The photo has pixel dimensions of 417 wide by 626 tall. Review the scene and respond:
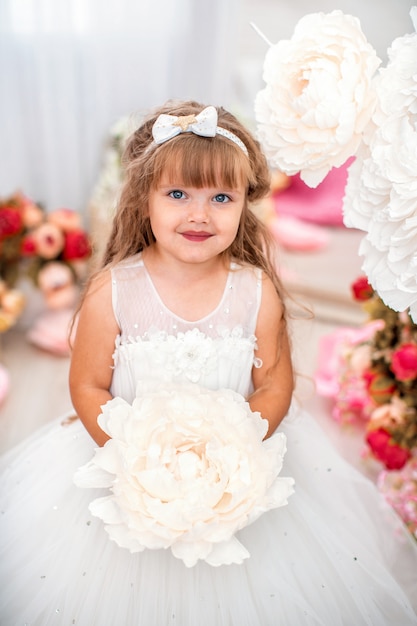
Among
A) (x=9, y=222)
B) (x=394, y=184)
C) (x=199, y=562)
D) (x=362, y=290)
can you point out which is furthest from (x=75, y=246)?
(x=394, y=184)

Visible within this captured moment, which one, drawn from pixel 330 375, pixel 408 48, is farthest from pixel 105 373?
pixel 330 375

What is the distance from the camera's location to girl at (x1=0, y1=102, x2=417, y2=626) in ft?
3.54

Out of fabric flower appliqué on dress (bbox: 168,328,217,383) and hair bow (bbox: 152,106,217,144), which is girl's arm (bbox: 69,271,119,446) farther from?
hair bow (bbox: 152,106,217,144)

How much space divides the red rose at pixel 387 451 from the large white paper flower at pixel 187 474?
31.2 inches

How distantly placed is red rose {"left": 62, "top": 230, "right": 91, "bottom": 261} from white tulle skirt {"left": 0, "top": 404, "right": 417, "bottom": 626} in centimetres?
111

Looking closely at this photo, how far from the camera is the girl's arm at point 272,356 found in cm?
127

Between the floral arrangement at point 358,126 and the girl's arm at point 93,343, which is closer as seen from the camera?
the floral arrangement at point 358,126

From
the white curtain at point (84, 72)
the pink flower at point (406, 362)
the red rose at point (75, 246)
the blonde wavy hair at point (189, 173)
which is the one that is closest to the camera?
the blonde wavy hair at point (189, 173)

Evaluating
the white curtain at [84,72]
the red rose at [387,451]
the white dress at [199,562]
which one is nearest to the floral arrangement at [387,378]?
the red rose at [387,451]

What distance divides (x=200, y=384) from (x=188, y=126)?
0.48 m

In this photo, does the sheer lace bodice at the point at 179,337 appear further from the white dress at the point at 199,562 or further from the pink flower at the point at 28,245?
the pink flower at the point at 28,245

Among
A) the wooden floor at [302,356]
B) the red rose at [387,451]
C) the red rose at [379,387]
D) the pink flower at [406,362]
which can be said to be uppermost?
the pink flower at [406,362]

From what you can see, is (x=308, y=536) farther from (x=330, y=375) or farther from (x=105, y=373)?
(x=330, y=375)

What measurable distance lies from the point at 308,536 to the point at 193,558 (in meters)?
0.38
